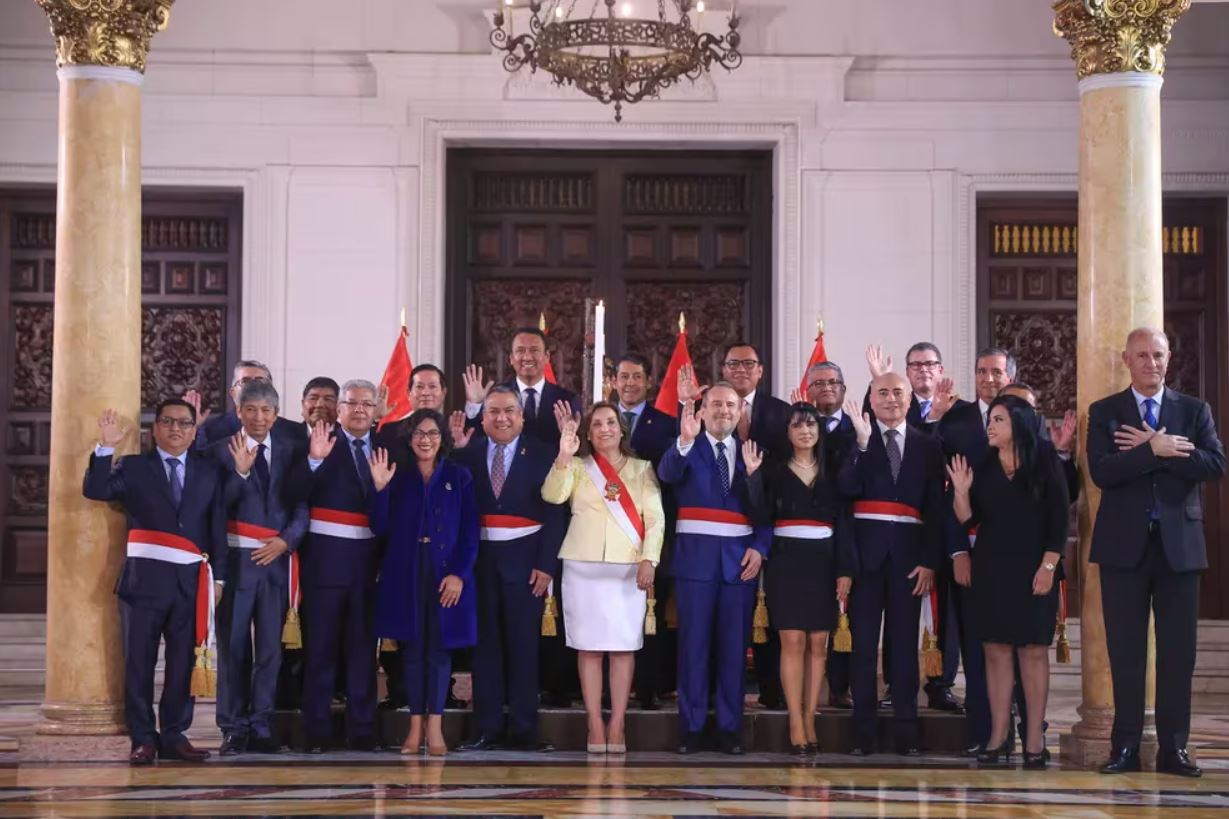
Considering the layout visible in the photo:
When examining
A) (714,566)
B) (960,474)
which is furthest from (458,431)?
(960,474)

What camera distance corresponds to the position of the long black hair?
7.64m

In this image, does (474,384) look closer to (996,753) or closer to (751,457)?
(751,457)

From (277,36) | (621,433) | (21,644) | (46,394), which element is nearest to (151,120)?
(277,36)

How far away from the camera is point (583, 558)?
7926 mm

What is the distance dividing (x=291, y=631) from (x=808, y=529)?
2.38 metres

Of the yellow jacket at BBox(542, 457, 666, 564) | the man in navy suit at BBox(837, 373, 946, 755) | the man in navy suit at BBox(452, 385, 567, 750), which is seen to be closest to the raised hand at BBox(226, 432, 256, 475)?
the man in navy suit at BBox(452, 385, 567, 750)

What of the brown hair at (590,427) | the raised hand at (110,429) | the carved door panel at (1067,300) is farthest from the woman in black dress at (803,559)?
the carved door panel at (1067,300)

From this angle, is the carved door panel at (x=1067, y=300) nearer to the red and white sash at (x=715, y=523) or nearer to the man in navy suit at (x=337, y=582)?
the red and white sash at (x=715, y=523)

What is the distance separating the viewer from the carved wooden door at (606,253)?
11938 mm

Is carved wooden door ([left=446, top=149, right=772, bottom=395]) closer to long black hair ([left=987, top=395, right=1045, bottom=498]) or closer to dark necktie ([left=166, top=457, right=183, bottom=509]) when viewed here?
dark necktie ([left=166, top=457, right=183, bottom=509])

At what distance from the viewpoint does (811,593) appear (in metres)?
7.87

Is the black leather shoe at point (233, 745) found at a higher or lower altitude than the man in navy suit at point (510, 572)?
lower

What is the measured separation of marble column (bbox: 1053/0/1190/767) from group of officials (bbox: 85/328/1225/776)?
350 millimetres

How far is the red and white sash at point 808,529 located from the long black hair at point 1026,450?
882 mm
